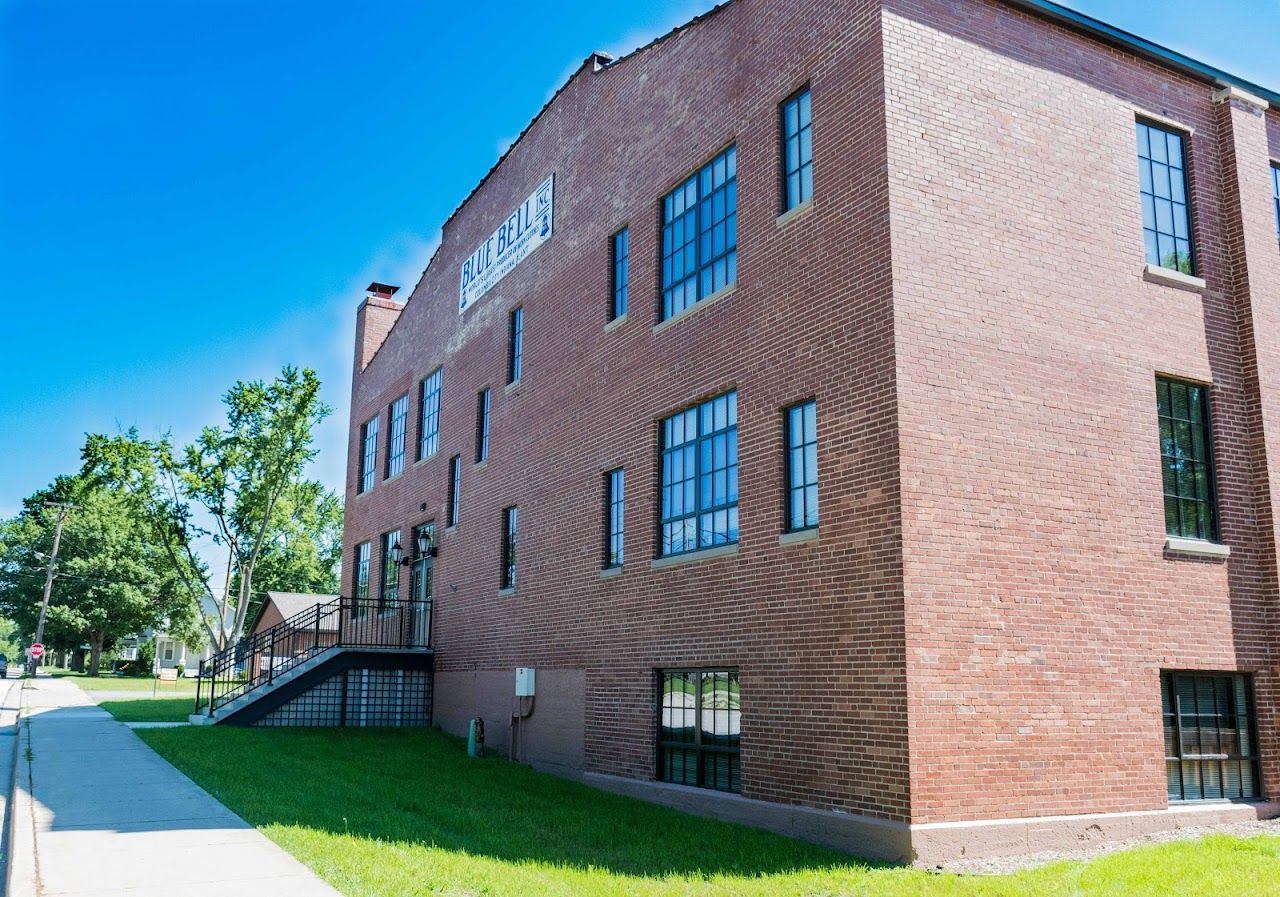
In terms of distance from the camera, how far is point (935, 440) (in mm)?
10727

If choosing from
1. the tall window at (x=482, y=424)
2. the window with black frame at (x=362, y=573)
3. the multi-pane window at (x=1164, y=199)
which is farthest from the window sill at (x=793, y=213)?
the window with black frame at (x=362, y=573)

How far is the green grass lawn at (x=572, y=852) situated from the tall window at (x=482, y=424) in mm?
8056

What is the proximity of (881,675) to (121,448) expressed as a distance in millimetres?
43078

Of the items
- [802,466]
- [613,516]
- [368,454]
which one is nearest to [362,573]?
[368,454]

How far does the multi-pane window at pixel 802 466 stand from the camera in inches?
469

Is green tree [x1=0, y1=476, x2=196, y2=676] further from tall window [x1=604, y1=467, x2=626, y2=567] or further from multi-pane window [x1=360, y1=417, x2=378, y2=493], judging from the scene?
tall window [x1=604, y1=467, x2=626, y2=567]

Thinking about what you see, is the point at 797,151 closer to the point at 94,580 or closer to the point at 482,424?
the point at 482,424

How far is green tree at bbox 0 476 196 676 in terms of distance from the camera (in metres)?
68.6

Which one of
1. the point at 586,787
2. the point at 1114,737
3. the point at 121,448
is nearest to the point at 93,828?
the point at 586,787

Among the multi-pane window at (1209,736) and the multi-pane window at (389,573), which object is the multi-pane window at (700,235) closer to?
the multi-pane window at (1209,736)

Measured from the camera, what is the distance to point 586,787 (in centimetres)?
1512

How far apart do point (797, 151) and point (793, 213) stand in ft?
2.98

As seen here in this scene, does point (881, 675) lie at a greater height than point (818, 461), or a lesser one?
lesser

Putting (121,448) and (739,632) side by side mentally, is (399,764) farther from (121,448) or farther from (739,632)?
(121,448)
